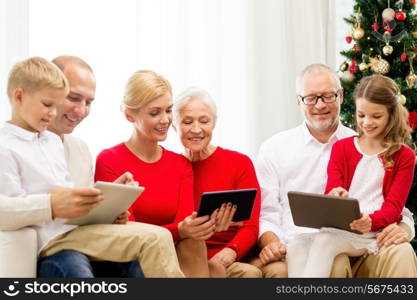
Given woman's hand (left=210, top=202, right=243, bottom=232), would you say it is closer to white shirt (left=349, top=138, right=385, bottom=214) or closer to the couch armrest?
white shirt (left=349, top=138, right=385, bottom=214)

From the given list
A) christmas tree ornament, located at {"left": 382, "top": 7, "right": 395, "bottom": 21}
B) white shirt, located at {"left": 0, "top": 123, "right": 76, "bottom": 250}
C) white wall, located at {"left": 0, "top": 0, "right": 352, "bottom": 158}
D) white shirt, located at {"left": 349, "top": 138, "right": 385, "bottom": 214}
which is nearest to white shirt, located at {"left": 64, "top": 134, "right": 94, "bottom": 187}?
white shirt, located at {"left": 0, "top": 123, "right": 76, "bottom": 250}

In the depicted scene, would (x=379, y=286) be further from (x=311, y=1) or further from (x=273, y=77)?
(x=311, y=1)

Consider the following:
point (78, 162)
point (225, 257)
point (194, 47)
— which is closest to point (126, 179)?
point (78, 162)

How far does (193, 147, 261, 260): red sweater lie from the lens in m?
3.19

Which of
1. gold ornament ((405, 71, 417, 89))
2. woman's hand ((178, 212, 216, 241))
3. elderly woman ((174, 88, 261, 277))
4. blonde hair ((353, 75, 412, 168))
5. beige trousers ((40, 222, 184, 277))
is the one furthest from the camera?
gold ornament ((405, 71, 417, 89))

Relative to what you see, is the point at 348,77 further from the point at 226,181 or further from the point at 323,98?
the point at 226,181

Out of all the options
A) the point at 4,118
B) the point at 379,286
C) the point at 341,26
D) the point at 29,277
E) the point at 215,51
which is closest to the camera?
the point at 29,277

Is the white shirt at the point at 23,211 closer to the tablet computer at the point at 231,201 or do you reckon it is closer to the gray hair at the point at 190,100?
the tablet computer at the point at 231,201

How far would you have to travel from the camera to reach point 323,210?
283 cm

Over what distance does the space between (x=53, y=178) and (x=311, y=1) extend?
2.80 meters

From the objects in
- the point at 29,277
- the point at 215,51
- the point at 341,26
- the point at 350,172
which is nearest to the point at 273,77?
the point at 215,51

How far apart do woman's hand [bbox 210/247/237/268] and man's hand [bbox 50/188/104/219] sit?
32.6 inches

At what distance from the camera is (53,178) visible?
2.49 m

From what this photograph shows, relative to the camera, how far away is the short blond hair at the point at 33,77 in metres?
2.44
